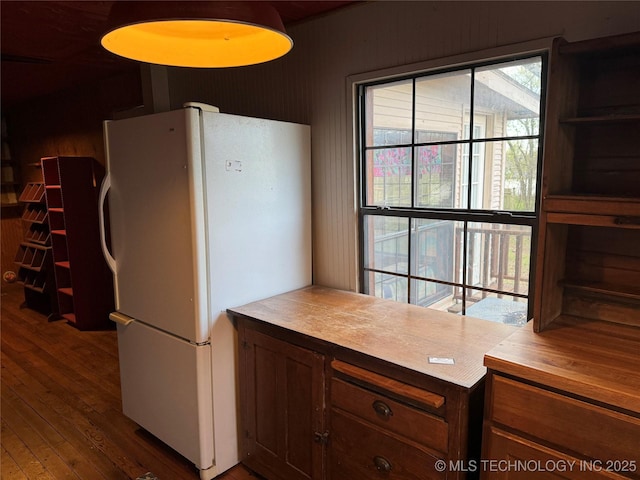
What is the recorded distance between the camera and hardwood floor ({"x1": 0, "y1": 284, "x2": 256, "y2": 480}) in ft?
7.47

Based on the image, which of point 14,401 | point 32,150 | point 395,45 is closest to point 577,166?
point 395,45

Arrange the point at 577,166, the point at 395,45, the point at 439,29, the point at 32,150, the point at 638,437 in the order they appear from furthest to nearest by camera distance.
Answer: the point at 32,150 < the point at 395,45 < the point at 439,29 < the point at 577,166 < the point at 638,437

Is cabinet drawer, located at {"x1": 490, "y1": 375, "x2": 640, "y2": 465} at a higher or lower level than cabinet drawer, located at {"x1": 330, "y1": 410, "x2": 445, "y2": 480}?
higher

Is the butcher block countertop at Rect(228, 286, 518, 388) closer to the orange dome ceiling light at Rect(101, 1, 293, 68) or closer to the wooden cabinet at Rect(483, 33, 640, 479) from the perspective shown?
the wooden cabinet at Rect(483, 33, 640, 479)

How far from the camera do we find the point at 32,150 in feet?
18.8

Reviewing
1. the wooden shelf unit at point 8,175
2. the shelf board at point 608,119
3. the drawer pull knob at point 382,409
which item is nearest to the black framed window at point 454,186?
the shelf board at point 608,119

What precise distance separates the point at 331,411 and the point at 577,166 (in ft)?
4.40

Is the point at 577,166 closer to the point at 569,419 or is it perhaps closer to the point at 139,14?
the point at 569,419

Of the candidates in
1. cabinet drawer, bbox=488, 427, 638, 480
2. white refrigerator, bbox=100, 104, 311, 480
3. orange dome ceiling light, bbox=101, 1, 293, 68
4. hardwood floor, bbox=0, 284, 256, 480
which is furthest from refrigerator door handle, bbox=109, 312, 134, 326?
cabinet drawer, bbox=488, 427, 638, 480

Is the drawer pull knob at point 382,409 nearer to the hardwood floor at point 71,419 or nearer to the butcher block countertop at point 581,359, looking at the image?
the butcher block countertop at point 581,359

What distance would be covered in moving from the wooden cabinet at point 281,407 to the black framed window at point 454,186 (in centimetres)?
75

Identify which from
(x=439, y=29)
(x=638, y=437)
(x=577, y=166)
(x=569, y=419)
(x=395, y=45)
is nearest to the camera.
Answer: (x=638, y=437)

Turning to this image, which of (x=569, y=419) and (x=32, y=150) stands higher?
(x=32, y=150)

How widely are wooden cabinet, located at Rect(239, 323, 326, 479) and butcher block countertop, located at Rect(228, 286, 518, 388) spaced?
0.11 m
